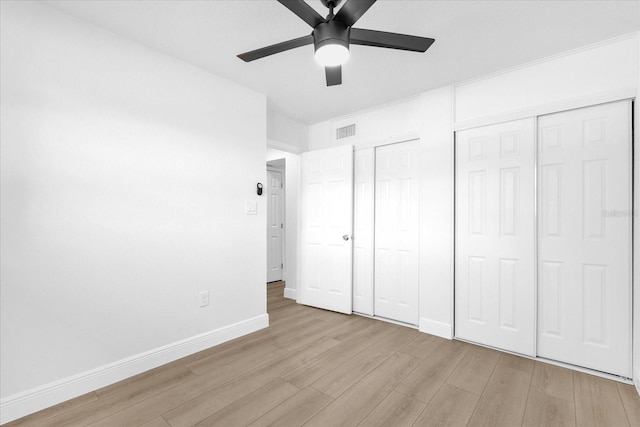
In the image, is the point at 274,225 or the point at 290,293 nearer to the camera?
the point at 290,293

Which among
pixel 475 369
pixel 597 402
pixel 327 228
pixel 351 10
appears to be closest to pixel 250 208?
pixel 327 228

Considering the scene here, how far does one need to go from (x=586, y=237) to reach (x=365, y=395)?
2055 mm

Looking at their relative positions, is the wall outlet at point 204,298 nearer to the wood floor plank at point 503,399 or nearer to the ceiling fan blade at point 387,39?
the wood floor plank at point 503,399

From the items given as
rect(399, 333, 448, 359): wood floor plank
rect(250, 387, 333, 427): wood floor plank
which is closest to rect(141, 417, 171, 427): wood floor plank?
rect(250, 387, 333, 427): wood floor plank

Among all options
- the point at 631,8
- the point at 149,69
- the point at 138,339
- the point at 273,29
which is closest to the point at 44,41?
the point at 149,69

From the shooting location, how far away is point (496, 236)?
2.69 metres

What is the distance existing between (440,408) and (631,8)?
9.14 ft

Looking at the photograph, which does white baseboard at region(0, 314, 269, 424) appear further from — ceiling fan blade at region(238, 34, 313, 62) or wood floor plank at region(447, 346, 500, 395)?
ceiling fan blade at region(238, 34, 313, 62)

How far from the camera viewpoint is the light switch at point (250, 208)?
306 centimetres

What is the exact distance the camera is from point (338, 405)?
1877mm

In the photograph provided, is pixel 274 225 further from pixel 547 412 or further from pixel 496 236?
pixel 547 412

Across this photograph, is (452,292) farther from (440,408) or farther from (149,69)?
(149,69)

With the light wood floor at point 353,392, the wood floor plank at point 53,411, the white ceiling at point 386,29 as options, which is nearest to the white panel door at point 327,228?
the light wood floor at point 353,392

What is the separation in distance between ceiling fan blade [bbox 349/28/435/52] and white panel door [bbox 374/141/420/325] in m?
1.78
